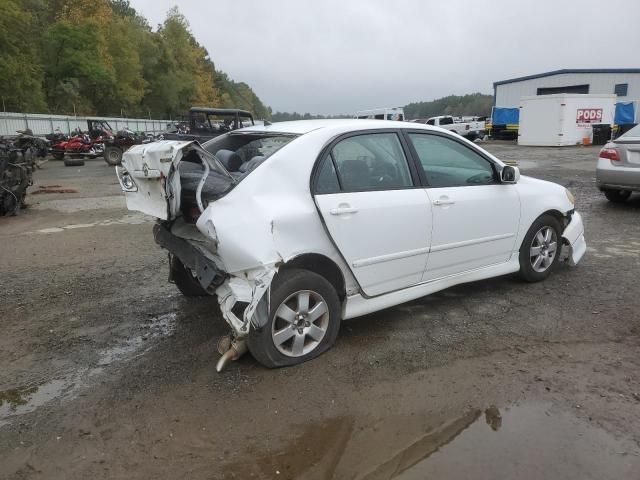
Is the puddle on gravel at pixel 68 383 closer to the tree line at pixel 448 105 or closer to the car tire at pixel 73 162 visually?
the car tire at pixel 73 162

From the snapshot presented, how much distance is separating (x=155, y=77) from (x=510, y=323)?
70.7 m

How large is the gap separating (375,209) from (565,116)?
25.2 m

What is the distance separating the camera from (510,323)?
4.12 m

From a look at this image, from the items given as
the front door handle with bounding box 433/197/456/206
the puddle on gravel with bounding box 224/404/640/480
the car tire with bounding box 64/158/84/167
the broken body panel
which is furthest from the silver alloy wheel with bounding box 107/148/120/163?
the puddle on gravel with bounding box 224/404/640/480

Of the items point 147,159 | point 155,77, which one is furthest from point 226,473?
point 155,77

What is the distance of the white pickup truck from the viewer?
1280 inches

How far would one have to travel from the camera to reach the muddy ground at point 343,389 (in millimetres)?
2588

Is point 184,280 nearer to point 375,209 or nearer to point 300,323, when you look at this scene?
point 300,323

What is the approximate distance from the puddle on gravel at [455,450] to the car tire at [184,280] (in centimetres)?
222

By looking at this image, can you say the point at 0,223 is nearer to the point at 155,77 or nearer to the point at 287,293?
the point at 287,293

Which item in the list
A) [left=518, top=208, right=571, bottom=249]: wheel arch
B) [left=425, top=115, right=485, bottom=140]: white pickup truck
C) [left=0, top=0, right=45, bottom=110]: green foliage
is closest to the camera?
[left=518, top=208, right=571, bottom=249]: wheel arch

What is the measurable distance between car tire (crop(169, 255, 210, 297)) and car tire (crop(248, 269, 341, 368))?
4.68 ft

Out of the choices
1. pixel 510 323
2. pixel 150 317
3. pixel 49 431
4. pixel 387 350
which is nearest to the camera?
pixel 49 431

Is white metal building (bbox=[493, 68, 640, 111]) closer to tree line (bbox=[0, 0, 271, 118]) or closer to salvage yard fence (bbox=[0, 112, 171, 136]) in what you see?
salvage yard fence (bbox=[0, 112, 171, 136])
